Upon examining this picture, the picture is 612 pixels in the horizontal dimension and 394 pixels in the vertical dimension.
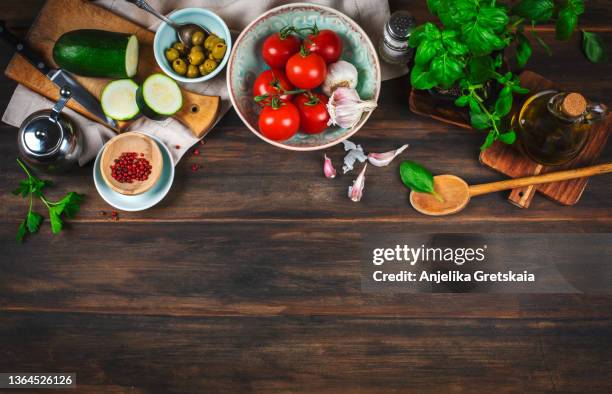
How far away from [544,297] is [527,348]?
0.12 meters

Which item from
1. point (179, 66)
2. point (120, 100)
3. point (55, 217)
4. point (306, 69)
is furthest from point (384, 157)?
point (55, 217)

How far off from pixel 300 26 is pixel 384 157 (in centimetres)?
33

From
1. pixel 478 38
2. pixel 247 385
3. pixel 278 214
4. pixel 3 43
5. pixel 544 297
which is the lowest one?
pixel 247 385

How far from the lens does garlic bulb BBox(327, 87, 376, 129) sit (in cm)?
95

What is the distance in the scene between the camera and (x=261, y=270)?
1.10 m

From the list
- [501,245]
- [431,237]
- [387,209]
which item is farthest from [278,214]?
[501,245]

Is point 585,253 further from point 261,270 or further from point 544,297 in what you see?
point 261,270

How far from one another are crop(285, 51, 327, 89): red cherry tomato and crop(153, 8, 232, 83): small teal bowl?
0.18 metres

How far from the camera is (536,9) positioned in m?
0.78

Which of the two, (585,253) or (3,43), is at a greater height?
(3,43)

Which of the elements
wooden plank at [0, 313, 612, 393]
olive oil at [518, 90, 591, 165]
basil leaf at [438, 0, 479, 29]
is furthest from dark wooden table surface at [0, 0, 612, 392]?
basil leaf at [438, 0, 479, 29]

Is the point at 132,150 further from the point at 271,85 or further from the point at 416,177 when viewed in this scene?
the point at 416,177

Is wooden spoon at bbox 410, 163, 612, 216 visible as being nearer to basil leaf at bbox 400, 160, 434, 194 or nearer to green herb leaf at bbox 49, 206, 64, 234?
basil leaf at bbox 400, 160, 434, 194

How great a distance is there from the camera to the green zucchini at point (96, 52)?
3.35 feet
